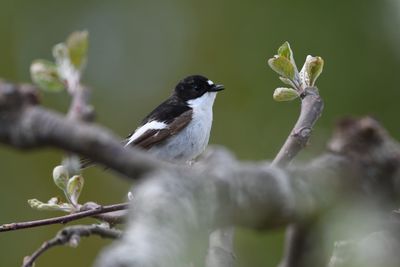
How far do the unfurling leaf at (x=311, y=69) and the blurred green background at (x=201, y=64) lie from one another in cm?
197

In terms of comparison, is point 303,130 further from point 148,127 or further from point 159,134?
point 148,127

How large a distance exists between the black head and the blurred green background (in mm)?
440

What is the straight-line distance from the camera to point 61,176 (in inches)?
104

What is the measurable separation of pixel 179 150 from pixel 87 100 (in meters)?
3.77

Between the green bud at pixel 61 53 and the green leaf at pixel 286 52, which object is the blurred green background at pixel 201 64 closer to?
the green leaf at pixel 286 52

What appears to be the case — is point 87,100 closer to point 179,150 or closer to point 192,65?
point 179,150

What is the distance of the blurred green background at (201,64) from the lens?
19.3 feet

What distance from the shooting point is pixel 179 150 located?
5.30 meters

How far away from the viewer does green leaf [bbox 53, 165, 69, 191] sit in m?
2.63

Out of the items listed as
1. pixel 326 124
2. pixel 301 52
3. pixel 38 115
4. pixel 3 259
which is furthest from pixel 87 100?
pixel 3 259

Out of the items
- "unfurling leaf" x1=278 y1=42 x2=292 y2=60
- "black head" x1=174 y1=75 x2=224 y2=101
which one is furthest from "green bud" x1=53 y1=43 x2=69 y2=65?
"black head" x1=174 y1=75 x2=224 y2=101

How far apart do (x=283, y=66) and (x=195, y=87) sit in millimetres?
3403

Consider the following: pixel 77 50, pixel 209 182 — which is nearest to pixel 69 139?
pixel 209 182

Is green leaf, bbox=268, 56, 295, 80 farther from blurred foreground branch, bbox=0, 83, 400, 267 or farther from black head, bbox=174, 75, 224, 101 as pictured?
black head, bbox=174, 75, 224, 101
